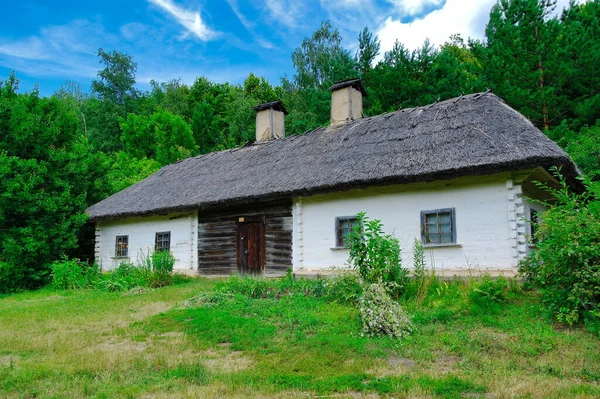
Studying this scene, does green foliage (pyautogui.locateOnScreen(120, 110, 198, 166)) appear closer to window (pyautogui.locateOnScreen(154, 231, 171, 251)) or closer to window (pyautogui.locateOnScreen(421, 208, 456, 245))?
window (pyautogui.locateOnScreen(154, 231, 171, 251))

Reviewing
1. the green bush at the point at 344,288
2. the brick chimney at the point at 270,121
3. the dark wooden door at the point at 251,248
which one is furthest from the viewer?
the brick chimney at the point at 270,121

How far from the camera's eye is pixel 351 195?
1152 centimetres

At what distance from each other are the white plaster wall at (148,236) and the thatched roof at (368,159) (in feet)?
2.29

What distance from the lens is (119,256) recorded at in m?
16.9

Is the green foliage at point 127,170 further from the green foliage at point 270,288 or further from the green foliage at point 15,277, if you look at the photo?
the green foliage at point 270,288

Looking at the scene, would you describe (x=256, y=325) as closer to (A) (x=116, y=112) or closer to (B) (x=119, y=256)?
(B) (x=119, y=256)

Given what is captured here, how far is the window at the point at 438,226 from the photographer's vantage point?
398 inches

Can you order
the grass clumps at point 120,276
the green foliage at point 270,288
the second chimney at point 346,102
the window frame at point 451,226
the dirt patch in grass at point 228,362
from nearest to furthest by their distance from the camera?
1. the dirt patch in grass at point 228,362
2. the green foliage at point 270,288
3. the window frame at point 451,226
4. the grass clumps at point 120,276
5. the second chimney at point 346,102

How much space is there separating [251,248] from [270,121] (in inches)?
273

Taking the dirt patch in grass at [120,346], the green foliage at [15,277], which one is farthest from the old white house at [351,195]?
the dirt patch in grass at [120,346]

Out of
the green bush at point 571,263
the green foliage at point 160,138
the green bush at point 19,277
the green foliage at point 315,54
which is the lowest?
the green bush at point 19,277

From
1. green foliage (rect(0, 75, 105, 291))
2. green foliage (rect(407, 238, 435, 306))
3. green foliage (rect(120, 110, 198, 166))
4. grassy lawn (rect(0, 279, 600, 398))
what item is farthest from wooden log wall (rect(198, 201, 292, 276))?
green foliage (rect(120, 110, 198, 166))

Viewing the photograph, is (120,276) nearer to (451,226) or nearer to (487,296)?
(451,226)

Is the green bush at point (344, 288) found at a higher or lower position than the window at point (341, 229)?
lower
